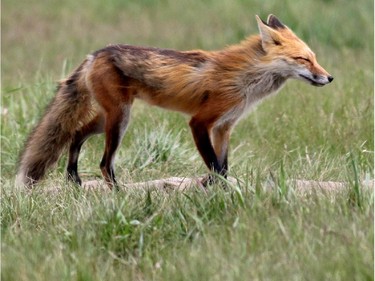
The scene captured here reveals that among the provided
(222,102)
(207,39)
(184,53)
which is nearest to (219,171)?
(222,102)

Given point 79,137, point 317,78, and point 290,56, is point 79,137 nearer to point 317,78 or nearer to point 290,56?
point 290,56

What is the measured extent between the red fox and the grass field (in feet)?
1.43

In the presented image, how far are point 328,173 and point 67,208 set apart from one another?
206 cm

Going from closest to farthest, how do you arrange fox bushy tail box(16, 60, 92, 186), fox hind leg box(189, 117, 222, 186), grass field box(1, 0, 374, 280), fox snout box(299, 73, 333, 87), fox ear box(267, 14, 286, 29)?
grass field box(1, 0, 374, 280)
fox snout box(299, 73, 333, 87)
fox hind leg box(189, 117, 222, 186)
fox ear box(267, 14, 286, 29)
fox bushy tail box(16, 60, 92, 186)

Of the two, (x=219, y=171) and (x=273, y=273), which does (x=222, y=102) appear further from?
(x=273, y=273)

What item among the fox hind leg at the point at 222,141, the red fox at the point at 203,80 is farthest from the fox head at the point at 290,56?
the fox hind leg at the point at 222,141

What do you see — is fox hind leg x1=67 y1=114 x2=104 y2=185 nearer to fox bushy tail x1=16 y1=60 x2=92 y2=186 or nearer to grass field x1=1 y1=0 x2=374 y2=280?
fox bushy tail x1=16 y1=60 x2=92 y2=186

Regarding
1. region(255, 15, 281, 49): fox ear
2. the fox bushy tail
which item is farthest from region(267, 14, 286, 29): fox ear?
the fox bushy tail

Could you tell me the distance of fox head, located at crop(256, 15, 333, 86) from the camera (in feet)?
22.0

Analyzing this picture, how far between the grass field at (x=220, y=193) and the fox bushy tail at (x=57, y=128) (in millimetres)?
158

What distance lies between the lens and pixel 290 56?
6.78 m

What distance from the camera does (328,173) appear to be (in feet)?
22.9

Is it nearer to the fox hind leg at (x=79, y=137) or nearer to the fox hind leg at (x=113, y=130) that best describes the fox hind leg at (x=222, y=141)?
the fox hind leg at (x=113, y=130)

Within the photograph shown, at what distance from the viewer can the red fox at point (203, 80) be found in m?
6.82
